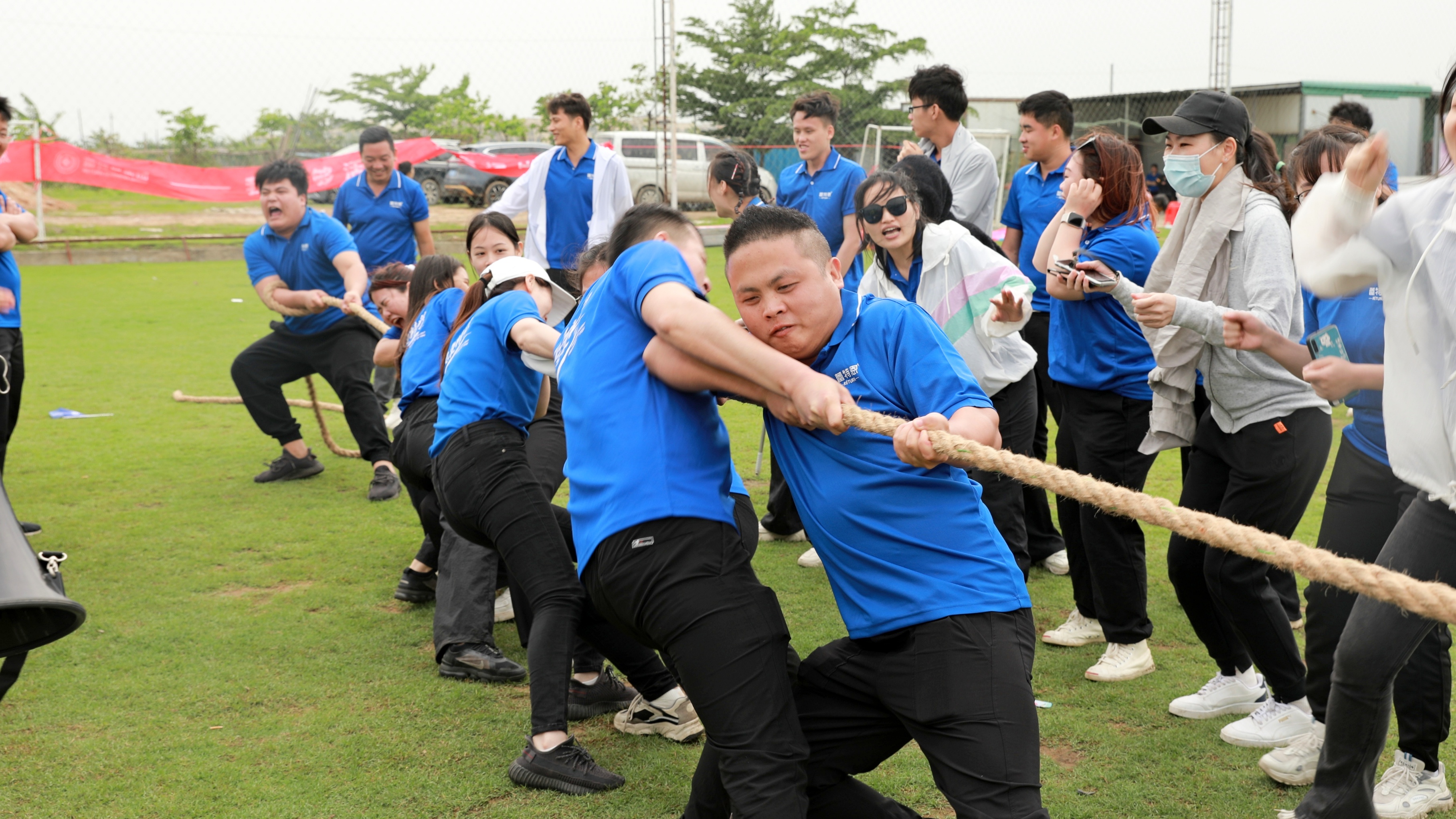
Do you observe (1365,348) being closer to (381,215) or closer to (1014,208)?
(1014,208)

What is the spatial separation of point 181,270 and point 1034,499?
1661cm

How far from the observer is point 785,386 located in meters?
2.21

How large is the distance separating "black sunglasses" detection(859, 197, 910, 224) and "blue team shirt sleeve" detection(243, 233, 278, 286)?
4585 millimetres

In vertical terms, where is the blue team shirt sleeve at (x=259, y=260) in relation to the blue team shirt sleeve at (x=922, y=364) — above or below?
above

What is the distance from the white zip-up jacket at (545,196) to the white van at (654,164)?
11.5 meters

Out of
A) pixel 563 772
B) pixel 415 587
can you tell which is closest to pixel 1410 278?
pixel 563 772

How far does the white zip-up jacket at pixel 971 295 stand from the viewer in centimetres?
399

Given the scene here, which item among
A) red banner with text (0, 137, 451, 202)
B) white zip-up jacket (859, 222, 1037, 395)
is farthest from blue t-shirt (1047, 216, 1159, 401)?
red banner with text (0, 137, 451, 202)

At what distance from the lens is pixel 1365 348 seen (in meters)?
2.95

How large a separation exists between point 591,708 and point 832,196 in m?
3.74

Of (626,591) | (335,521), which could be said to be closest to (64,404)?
(335,521)

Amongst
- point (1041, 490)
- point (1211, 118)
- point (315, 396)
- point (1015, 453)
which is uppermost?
point (1211, 118)

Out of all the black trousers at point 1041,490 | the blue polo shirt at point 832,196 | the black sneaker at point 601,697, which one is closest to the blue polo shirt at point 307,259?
the blue polo shirt at point 832,196

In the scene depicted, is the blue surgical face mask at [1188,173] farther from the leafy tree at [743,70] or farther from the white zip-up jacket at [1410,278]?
the leafy tree at [743,70]
